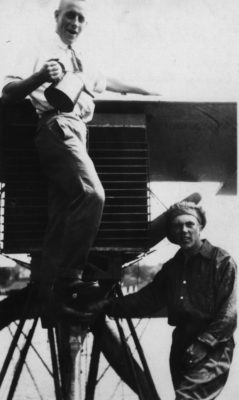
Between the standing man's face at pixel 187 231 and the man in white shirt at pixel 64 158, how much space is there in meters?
1.31

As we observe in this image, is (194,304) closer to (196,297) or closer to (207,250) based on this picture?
(196,297)

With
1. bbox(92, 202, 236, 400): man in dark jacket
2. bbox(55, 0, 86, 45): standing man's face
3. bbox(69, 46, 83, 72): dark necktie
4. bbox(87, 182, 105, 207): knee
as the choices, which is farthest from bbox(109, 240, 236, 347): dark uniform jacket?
bbox(55, 0, 86, 45): standing man's face

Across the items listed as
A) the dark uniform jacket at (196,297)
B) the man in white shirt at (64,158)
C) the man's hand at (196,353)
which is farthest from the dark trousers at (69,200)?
the man's hand at (196,353)

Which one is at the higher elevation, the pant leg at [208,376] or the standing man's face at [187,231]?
the standing man's face at [187,231]

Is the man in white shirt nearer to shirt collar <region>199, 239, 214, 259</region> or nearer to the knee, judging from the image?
the knee

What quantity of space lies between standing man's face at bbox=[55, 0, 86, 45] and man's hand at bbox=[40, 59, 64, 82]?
588 millimetres

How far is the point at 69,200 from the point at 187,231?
153 cm

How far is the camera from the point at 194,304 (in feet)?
20.0

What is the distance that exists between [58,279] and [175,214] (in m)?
1.65

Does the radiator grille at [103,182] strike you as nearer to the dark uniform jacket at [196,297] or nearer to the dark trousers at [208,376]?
the dark uniform jacket at [196,297]

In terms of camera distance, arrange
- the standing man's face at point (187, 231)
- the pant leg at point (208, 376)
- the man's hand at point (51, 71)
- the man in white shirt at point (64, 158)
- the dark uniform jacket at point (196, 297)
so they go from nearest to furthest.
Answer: the man's hand at point (51, 71) < the man in white shirt at point (64, 158) < the pant leg at point (208, 376) < the dark uniform jacket at point (196, 297) < the standing man's face at point (187, 231)

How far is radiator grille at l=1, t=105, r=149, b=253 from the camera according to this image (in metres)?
5.68

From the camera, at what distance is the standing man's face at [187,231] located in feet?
20.4

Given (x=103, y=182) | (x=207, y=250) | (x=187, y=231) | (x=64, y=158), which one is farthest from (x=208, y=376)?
(x=64, y=158)
